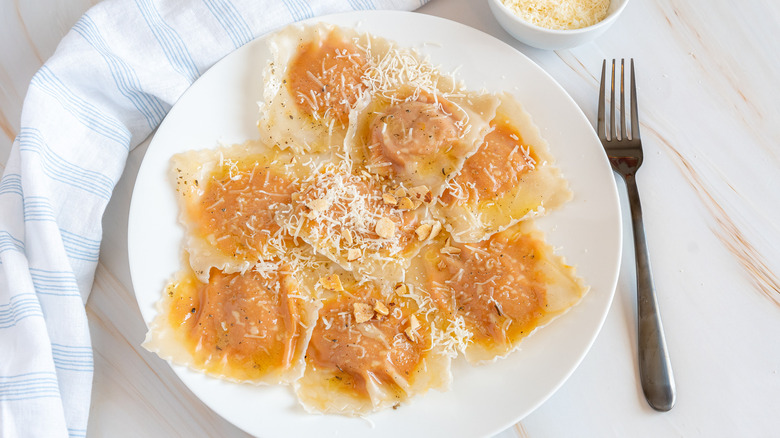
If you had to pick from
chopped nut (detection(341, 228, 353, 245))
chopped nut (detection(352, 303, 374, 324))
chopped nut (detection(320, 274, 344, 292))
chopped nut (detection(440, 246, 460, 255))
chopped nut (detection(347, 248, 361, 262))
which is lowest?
chopped nut (detection(352, 303, 374, 324))

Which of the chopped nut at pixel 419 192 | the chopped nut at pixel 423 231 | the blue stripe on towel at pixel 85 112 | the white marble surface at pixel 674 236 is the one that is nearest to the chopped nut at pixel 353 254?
the chopped nut at pixel 423 231

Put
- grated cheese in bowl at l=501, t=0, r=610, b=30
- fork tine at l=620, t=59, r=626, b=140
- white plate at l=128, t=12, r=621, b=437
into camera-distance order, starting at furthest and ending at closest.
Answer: fork tine at l=620, t=59, r=626, b=140
grated cheese in bowl at l=501, t=0, r=610, b=30
white plate at l=128, t=12, r=621, b=437

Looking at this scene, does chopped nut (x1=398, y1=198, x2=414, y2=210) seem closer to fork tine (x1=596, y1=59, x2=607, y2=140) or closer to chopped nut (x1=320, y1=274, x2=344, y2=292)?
chopped nut (x1=320, y1=274, x2=344, y2=292)

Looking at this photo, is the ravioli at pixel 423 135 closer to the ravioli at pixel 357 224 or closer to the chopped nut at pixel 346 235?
the ravioli at pixel 357 224

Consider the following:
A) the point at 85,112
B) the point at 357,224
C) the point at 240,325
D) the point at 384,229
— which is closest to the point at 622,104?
the point at 384,229

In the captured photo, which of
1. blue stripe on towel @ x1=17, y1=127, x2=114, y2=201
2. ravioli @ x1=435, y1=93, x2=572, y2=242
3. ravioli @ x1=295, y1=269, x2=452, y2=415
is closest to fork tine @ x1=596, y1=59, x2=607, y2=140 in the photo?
ravioli @ x1=435, y1=93, x2=572, y2=242

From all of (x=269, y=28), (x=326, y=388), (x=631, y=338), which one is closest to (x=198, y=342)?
(x=326, y=388)
